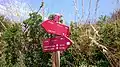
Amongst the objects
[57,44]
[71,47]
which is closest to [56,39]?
[57,44]

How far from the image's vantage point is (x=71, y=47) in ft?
20.3

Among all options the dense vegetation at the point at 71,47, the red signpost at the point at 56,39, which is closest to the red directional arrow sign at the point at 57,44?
the red signpost at the point at 56,39

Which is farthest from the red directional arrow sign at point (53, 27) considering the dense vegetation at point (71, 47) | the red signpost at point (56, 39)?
the dense vegetation at point (71, 47)

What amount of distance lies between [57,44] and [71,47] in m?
1.36

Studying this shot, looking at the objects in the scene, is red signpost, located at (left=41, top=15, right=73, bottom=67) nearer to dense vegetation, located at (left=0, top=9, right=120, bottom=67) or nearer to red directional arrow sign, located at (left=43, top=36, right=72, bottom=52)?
red directional arrow sign, located at (left=43, top=36, right=72, bottom=52)

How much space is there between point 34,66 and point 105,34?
4.46ft

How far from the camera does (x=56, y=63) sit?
16.4ft

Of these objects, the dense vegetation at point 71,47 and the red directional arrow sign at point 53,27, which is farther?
the dense vegetation at point 71,47

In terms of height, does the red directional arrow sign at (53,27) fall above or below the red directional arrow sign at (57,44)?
above

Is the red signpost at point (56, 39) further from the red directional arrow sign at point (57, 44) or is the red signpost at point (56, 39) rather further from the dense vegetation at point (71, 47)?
the dense vegetation at point (71, 47)

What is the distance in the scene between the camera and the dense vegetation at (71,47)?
6039 mm

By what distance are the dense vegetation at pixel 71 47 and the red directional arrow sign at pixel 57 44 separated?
3.60ft

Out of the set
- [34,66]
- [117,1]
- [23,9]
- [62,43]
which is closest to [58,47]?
[62,43]

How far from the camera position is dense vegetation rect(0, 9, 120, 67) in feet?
19.8
